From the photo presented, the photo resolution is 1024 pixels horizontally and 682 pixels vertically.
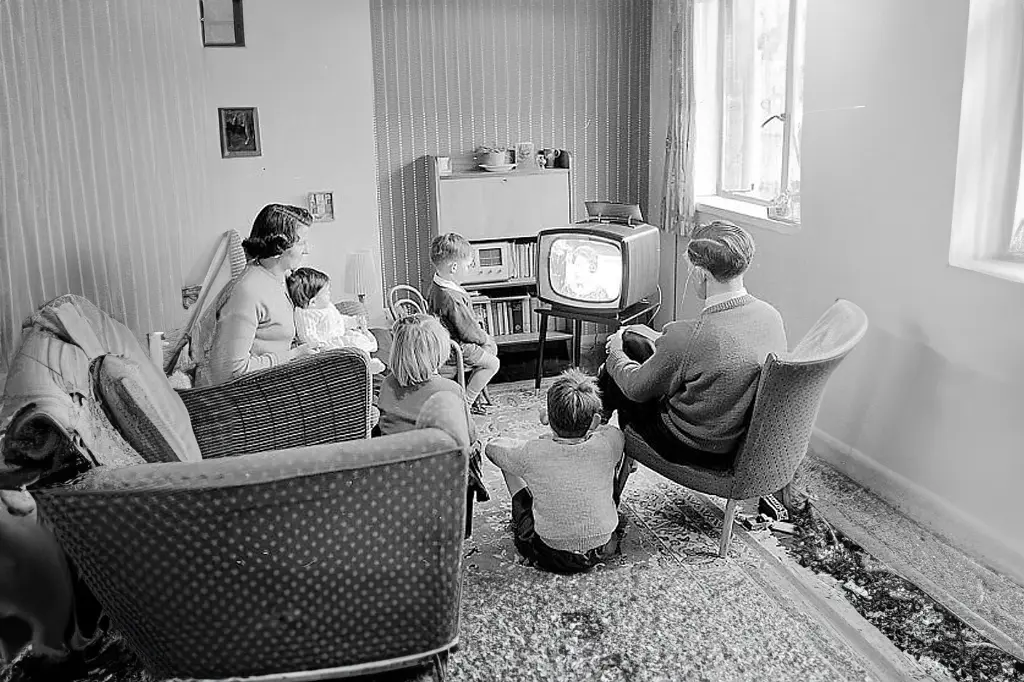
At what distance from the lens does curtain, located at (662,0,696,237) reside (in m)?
5.38

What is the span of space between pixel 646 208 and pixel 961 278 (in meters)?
2.93

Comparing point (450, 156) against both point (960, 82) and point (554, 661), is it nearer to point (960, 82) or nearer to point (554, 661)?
point (960, 82)

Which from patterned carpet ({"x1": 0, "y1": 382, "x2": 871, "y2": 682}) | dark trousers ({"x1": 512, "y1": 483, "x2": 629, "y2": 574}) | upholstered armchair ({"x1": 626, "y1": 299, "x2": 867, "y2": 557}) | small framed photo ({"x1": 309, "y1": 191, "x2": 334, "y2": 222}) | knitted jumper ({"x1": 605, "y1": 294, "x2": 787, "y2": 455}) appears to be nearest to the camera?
patterned carpet ({"x1": 0, "y1": 382, "x2": 871, "y2": 682})

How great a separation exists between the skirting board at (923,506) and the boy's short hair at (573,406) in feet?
4.46

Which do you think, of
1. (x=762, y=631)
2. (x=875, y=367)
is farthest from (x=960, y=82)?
(x=762, y=631)

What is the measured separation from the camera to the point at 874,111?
3830mm

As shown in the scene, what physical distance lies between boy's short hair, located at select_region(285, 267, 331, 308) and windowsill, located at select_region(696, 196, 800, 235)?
2.08 m

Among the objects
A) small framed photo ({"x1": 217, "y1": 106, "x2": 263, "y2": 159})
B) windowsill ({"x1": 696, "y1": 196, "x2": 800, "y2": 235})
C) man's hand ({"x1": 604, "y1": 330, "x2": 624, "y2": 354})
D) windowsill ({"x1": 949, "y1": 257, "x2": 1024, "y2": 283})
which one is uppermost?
small framed photo ({"x1": 217, "y1": 106, "x2": 263, "y2": 159})

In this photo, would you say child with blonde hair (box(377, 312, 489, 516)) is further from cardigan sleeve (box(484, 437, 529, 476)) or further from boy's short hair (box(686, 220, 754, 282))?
boy's short hair (box(686, 220, 754, 282))

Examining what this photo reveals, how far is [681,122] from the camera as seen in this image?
215 inches

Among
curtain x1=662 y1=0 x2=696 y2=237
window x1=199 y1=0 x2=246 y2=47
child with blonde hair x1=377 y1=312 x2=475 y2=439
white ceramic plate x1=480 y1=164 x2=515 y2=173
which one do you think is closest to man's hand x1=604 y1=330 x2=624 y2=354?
child with blonde hair x1=377 y1=312 x2=475 y2=439

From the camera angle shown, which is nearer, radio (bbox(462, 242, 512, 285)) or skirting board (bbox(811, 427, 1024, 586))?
skirting board (bbox(811, 427, 1024, 586))

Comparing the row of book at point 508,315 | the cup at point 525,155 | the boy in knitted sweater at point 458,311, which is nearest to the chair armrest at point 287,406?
the boy in knitted sweater at point 458,311

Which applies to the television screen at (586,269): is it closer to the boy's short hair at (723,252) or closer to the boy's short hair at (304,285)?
the boy's short hair at (304,285)
